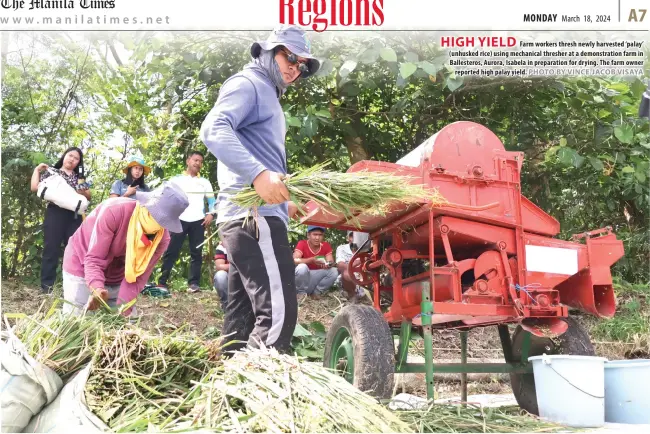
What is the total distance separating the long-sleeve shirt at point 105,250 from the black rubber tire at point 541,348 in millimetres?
2737

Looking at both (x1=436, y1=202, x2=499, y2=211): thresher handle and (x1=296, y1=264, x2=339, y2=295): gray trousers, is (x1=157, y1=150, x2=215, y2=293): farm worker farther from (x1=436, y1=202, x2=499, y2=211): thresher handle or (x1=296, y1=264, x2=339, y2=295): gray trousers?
(x1=436, y1=202, x2=499, y2=211): thresher handle

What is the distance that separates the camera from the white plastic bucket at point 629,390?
3.82 meters

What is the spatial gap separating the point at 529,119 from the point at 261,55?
15.9 ft

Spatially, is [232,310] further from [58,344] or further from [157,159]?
[157,159]

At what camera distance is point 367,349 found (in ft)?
12.9

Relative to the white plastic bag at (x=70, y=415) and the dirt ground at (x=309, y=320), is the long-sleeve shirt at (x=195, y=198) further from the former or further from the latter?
the white plastic bag at (x=70, y=415)

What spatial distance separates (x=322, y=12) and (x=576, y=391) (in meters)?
2.79

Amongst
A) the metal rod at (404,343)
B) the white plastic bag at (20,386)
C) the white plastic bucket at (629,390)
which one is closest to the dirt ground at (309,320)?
the metal rod at (404,343)

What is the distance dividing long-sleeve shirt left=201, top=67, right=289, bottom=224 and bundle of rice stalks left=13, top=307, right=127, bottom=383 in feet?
2.82

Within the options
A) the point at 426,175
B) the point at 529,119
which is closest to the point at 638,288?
the point at 529,119

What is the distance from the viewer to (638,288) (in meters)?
8.42

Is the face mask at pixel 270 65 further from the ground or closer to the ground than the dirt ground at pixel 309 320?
further from the ground

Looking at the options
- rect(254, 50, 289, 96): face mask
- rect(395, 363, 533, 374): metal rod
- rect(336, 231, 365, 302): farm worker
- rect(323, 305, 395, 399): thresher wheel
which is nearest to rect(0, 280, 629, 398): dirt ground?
rect(336, 231, 365, 302): farm worker

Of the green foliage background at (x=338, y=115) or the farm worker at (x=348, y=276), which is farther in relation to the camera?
the green foliage background at (x=338, y=115)
